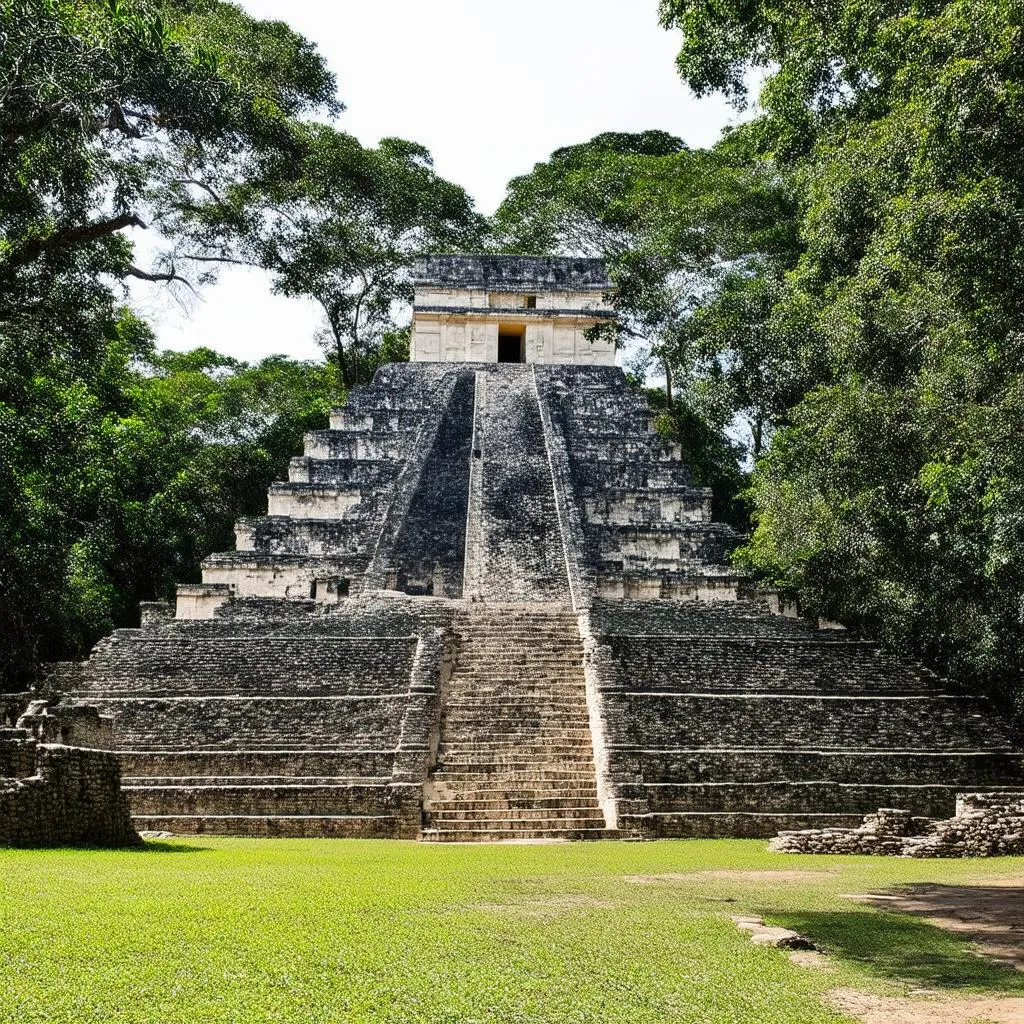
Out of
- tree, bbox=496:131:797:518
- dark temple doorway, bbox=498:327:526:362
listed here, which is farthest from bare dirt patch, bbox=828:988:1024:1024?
dark temple doorway, bbox=498:327:526:362

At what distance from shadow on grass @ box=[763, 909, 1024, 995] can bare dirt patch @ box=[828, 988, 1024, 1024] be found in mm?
218

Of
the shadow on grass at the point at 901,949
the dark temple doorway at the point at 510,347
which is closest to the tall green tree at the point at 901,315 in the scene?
the shadow on grass at the point at 901,949

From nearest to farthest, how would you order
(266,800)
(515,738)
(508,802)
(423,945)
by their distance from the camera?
(423,945), (266,800), (508,802), (515,738)

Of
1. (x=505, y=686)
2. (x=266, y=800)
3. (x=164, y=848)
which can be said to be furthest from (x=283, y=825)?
(x=505, y=686)

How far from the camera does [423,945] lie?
4.32 m

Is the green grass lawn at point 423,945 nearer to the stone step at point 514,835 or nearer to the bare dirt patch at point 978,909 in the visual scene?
the bare dirt patch at point 978,909

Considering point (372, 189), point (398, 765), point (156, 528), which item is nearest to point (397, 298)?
point (372, 189)

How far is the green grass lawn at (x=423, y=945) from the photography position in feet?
11.4

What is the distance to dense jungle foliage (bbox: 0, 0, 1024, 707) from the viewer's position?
870 cm

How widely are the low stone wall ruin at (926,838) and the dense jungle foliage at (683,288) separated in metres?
2.13

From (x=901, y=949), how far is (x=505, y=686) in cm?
740

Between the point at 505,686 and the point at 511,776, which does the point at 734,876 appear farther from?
the point at 505,686

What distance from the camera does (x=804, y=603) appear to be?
50.0 ft

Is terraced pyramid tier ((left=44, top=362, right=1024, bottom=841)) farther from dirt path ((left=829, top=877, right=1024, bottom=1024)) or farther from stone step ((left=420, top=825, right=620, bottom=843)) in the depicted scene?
dirt path ((left=829, top=877, right=1024, bottom=1024))
